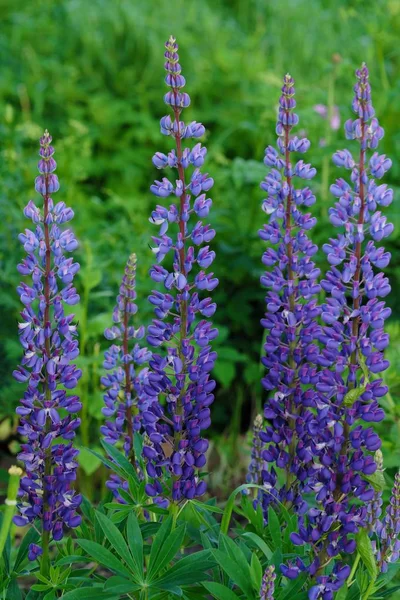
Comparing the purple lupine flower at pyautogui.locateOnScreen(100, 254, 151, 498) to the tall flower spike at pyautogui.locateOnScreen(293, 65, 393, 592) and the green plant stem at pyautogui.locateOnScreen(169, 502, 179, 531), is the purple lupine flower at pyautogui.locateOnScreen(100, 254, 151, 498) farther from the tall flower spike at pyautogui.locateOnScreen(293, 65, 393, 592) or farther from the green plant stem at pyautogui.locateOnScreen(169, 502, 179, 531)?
the tall flower spike at pyautogui.locateOnScreen(293, 65, 393, 592)

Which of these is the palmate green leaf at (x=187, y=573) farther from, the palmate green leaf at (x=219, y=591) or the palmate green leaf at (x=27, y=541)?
the palmate green leaf at (x=27, y=541)

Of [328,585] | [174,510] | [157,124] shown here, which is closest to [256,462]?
[174,510]

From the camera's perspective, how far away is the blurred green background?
443 centimetres

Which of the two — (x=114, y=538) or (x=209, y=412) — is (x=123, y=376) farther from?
(x=114, y=538)

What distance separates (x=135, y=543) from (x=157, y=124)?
4478mm

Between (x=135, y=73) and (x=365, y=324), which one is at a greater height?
(x=135, y=73)

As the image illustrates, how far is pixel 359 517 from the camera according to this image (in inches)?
88.4

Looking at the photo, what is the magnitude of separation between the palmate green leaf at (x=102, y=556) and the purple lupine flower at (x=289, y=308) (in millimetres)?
470

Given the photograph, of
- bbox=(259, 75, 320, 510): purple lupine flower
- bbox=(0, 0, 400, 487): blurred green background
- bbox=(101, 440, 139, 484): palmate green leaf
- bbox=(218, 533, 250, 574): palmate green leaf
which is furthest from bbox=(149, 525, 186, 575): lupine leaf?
bbox=(0, 0, 400, 487): blurred green background

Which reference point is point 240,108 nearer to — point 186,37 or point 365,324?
point 186,37

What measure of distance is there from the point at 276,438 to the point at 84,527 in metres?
0.58

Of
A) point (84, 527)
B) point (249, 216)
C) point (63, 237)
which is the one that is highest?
point (249, 216)

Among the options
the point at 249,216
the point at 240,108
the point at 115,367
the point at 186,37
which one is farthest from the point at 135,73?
the point at 115,367

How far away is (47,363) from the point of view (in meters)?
2.29
